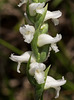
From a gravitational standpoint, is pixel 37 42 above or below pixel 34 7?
below

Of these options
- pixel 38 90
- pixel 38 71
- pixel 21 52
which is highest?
pixel 38 71

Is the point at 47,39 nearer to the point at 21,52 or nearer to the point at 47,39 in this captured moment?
the point at 47,39

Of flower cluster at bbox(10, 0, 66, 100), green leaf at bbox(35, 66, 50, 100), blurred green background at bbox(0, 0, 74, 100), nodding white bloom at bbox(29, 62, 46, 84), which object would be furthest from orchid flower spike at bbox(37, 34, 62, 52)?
blurred green background at bbox(0, 0, 74, 100)

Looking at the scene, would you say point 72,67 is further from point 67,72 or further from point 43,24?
point 43,24

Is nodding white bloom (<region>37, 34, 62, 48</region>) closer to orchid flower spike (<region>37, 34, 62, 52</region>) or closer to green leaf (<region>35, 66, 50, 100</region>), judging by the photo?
orchid flower spike (<region>37, 34, 62, 52</region>)

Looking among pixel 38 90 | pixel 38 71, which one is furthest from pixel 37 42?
pixel 38 90

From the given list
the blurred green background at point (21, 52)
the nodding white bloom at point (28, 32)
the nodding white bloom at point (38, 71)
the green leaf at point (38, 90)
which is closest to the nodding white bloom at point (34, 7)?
the nodding white bloom at point (28, 32)

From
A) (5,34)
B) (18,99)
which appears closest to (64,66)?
(18,99)
